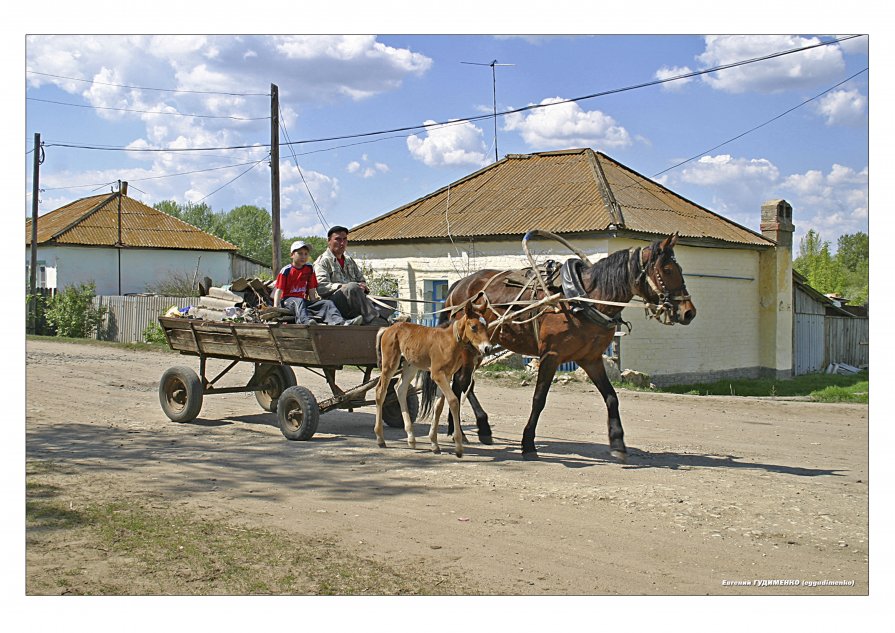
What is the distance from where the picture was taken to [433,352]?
9.27m

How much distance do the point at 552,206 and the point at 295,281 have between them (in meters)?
11.8

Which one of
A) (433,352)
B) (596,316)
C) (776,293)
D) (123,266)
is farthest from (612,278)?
→ (123,266)

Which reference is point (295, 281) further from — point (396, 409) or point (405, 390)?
point (396, 409)

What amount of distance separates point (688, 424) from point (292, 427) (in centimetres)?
563

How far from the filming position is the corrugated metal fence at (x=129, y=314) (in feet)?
97.5

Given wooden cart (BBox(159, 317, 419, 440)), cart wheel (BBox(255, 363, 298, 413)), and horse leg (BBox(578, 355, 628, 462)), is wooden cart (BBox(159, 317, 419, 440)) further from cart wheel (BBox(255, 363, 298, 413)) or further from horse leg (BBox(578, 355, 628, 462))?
horse leg (BBox(578, 355, 628, 462))

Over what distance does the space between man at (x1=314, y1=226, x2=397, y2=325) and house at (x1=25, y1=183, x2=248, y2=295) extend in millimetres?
28926

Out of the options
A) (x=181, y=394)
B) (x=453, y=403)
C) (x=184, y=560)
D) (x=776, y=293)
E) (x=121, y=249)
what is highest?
(x=121, y=249)

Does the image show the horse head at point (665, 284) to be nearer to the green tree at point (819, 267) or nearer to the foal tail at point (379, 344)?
the foal tail at point (379, 344)

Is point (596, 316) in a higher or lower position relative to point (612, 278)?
lower

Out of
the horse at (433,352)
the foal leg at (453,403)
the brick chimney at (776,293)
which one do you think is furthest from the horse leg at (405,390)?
the brick chimney at (776,293)

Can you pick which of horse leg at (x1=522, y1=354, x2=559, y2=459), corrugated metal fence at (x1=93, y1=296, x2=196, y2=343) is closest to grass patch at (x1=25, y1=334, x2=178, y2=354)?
corrugated metal fence at (x1=93, y1=296, x2=196, y2=343)

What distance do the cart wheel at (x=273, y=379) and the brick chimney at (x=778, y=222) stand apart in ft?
49.1

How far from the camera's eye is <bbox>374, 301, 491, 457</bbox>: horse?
8898 millimetres
